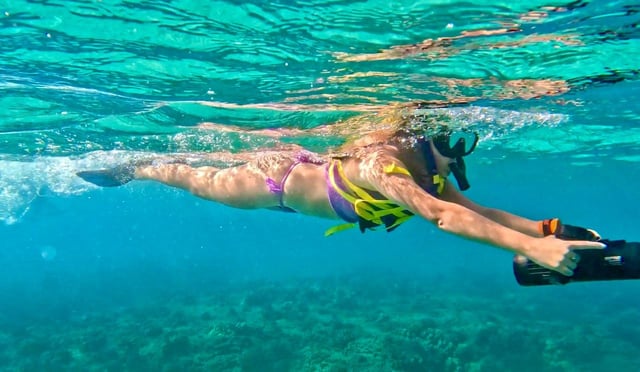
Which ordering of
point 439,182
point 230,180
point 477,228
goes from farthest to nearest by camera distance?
1. point 230,180
2. point 439,182
3. point 477,228

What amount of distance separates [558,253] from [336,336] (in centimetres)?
1527

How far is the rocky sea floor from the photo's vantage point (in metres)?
15.2

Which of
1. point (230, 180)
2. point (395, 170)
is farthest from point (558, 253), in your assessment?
point (230, 180)

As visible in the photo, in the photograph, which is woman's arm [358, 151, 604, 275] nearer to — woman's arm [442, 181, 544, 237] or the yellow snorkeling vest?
the yellow snorkeling vest

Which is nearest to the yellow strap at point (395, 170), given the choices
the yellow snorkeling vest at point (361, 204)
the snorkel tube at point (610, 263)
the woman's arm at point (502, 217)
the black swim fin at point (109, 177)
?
the yellow snorkeling vest at point (361, 204)

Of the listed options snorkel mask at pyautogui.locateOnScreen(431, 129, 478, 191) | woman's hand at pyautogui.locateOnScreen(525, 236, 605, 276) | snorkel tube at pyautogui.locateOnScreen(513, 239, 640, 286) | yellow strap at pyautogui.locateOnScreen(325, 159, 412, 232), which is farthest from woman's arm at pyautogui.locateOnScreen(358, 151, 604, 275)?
snorkel mask at pyautogui.locateOnScreen(431, 129, 478, 191)

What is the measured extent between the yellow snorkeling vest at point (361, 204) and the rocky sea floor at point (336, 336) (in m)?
8.89

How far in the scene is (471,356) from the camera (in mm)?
15586

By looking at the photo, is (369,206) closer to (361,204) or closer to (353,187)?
(361,204)

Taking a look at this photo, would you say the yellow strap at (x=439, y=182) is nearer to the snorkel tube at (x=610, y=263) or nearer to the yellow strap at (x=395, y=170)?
the yellow strap at (x=395, y=170)

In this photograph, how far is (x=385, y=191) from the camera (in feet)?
17.7

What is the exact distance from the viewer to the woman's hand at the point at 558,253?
357cm

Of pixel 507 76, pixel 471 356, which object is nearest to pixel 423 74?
pixel 507 76

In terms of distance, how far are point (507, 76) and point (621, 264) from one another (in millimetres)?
6471
